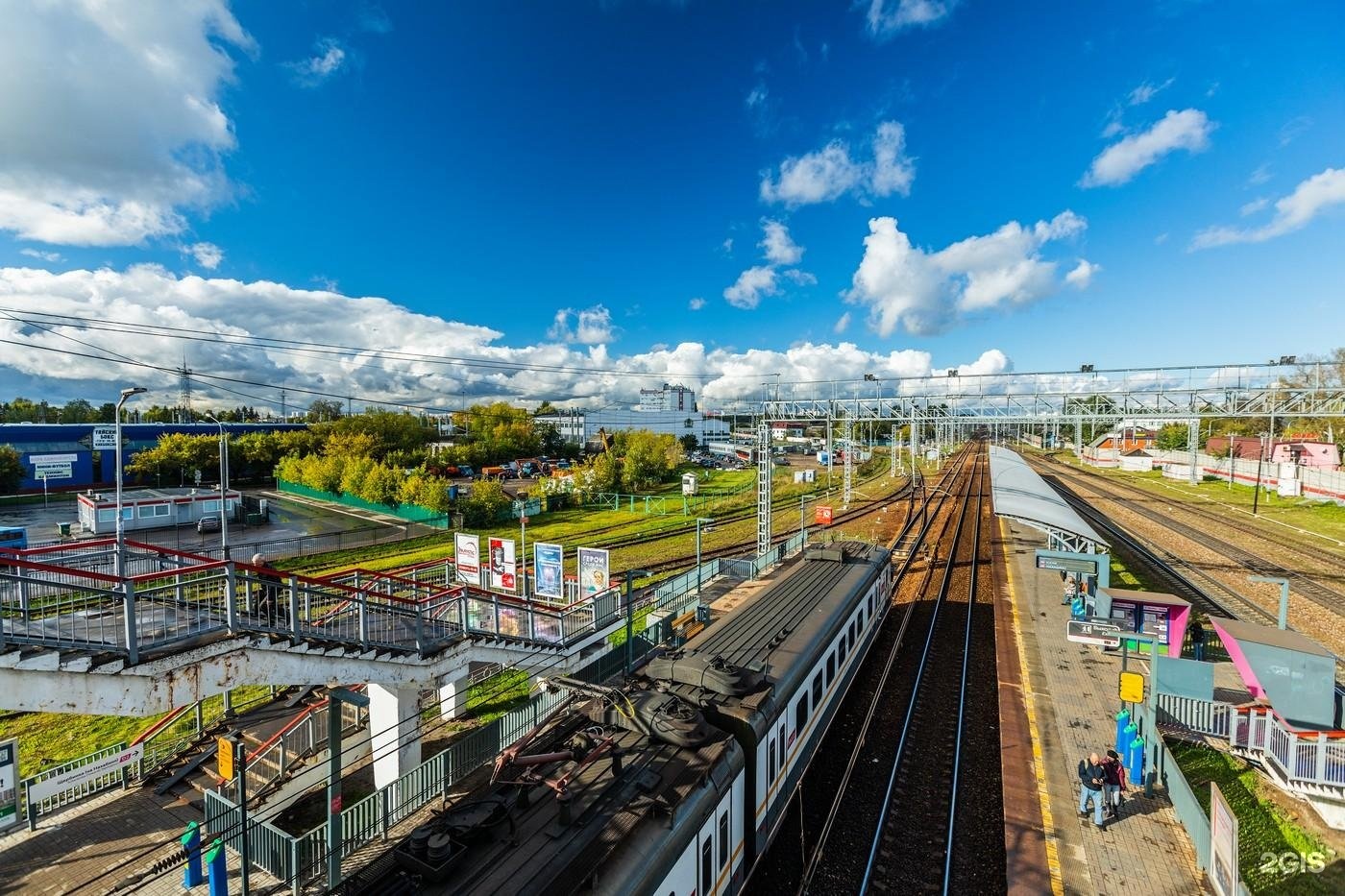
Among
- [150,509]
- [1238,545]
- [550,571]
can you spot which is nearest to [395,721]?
[550,571]

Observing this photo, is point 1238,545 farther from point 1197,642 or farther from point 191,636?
point 191,636

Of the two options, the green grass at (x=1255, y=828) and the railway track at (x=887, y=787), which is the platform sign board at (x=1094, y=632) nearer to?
the railway track at (x=887, y=787)

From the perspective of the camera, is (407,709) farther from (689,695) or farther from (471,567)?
(471,567)

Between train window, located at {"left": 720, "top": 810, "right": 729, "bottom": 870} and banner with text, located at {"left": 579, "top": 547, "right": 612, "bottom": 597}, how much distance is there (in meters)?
12.4

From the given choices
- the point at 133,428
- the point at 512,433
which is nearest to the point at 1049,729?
the point at 512,433

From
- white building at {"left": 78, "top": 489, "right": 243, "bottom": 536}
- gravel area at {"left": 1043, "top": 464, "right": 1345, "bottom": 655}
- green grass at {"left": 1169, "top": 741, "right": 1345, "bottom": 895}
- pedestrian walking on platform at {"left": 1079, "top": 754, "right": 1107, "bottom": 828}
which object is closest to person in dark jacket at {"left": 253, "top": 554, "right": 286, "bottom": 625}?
pedestrian walking on platform at {"left": 1079, "top": 754, "right": 1107, "bottom": 828}

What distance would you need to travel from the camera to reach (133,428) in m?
66.9

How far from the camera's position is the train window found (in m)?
7.19

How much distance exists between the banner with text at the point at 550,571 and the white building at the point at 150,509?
118ft

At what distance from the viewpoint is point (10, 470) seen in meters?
54.9

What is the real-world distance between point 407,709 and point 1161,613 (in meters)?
19.7

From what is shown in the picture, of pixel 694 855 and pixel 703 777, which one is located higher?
pixel 703 777

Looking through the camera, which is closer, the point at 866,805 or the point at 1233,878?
the point at 1233,878

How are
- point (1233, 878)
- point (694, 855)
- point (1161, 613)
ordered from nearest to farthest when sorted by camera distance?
point (694, 855)
point (1233, 878)
point (1161, 613)
